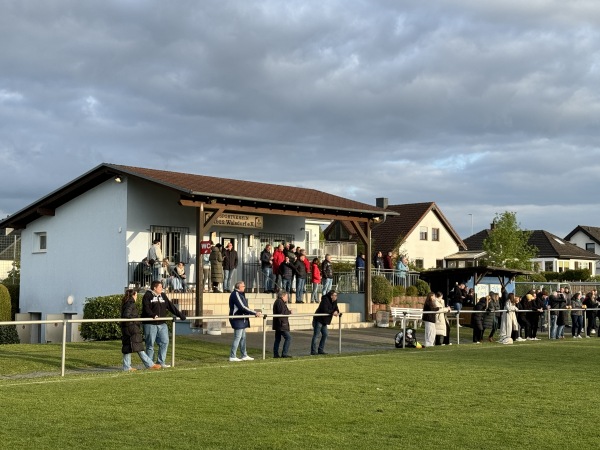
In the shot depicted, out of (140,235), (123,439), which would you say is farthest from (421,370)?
(140,235)

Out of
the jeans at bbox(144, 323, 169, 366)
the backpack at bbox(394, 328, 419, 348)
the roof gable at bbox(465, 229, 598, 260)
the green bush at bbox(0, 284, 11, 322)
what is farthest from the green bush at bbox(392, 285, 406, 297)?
the roof gable at bbox(465, 229, 598, 260)

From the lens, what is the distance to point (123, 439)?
8.93 metres

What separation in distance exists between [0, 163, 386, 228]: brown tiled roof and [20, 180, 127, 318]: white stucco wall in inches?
20.4

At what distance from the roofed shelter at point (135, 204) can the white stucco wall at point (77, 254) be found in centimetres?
4

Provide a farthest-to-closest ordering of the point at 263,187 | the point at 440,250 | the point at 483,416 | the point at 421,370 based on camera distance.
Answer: the point at 440,250, the point at 263,187, the point at 421,370, the point at 483,416

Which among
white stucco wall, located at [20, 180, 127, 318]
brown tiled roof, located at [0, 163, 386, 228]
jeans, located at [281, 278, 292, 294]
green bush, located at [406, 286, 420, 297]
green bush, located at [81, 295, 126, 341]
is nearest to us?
green bush, located at [81, 295, 126, 341]

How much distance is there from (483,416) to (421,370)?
5.87 meters

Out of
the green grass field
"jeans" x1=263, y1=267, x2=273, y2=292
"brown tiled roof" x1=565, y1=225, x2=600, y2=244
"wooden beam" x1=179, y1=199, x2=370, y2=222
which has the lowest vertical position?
the green grass field

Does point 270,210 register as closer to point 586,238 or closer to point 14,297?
point 14,297

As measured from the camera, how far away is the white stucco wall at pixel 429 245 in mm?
73312

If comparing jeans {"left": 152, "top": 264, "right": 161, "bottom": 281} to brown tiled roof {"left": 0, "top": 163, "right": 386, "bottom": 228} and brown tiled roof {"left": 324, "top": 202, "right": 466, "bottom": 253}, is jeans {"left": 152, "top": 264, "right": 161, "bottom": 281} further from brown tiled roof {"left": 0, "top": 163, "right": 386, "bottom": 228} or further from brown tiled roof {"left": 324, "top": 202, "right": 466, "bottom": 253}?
brown tiled roof {"left": 324, "top": 202, "right": 466, "bottom": 253}

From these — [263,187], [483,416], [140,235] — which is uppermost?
[263,187]

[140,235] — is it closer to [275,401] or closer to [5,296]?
[5,296]

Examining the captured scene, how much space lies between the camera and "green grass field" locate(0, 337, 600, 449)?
9.10 m
